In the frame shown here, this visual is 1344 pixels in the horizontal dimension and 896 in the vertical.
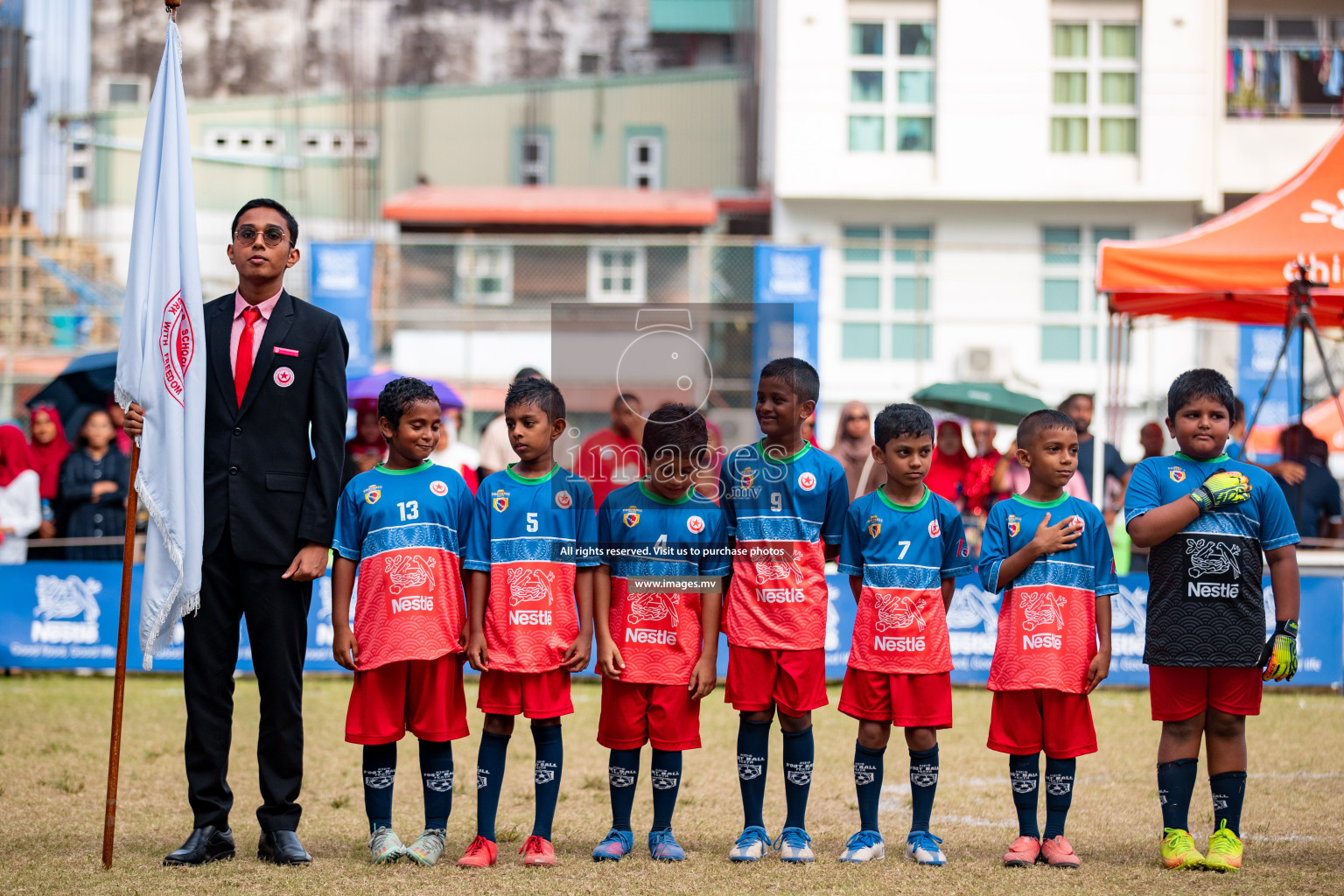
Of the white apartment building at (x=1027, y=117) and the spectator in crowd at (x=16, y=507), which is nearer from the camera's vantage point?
the spectator in crowd at (x=16, y=507)

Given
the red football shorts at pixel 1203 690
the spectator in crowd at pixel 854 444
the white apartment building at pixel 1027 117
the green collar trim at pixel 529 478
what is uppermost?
the white apartment building at pixel 1027 117

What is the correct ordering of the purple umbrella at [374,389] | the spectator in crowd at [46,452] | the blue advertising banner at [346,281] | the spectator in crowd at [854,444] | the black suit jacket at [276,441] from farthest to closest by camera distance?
the blue advertising banner at [346,281], the purple umbrella at [374,389], the spectator in crowd at [46,452], the spectator in crowd at [854,444], the black suit jacket at [276,441]

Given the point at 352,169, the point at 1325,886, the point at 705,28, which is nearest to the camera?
the point at 1325,886

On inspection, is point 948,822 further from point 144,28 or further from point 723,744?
point 144,28

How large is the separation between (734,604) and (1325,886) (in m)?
2.30

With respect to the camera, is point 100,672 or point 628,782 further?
point 100,672

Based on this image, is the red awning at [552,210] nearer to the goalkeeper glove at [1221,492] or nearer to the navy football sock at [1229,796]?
the goalkeeper glove at [1221,492]

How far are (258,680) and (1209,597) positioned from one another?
3.65 metres

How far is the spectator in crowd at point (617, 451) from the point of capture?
6855 mm

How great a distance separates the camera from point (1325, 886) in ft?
15.4

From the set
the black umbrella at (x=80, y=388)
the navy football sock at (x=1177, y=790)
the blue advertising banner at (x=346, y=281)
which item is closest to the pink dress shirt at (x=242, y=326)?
the navy football sock at (x=1177, y=790)

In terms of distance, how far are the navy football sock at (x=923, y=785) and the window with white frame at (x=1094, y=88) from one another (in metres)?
20.7

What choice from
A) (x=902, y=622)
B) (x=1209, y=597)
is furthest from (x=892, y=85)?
(x=902, y=622)

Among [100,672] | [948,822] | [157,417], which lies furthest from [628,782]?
[100,672]
